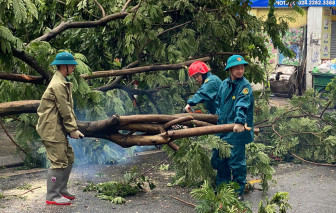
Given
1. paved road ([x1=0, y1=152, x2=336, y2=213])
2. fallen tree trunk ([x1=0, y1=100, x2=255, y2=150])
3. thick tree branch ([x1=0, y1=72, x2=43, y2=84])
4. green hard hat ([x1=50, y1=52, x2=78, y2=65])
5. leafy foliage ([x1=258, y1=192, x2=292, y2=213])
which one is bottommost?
paved road ([x1=0, y1=152, x2=336, y2=213])

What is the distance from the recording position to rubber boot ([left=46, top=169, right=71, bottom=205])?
6.74 meters

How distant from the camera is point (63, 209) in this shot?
6898mm

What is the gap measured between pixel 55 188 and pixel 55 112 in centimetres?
94

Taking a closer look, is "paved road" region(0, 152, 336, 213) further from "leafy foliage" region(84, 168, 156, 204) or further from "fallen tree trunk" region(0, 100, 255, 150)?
"fallen tree trunk" region(0, 100, 255, 150)

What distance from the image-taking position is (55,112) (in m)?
6.61

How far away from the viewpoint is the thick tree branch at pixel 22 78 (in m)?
6.96

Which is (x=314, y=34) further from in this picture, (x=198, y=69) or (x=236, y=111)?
(x=236, y=111)

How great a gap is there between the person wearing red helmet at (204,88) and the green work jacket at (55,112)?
1775 mm

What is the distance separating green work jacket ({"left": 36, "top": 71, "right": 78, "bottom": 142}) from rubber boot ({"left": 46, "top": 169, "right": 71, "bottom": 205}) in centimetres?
43

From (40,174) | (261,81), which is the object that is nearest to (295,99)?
(261,81)

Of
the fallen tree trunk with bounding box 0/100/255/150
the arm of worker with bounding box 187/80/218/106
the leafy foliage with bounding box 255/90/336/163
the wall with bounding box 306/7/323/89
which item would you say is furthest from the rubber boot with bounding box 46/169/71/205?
the wall with bounding box 306/7/323/89

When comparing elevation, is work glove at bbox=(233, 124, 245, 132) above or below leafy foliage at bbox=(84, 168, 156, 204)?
above

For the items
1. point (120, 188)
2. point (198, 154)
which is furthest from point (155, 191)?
point (198, 154)

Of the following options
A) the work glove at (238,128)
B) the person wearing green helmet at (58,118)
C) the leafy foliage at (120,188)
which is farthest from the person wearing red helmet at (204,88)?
the person wearing green helmet at (58,118)
